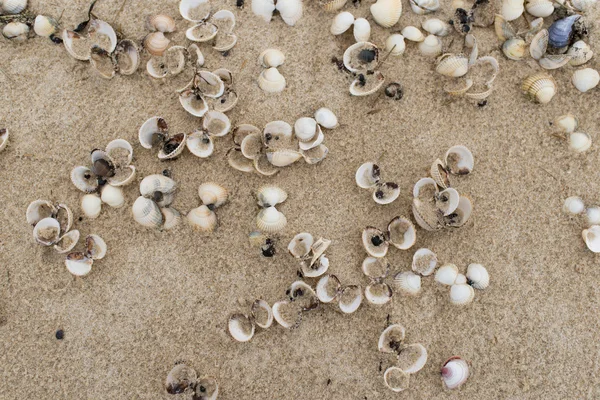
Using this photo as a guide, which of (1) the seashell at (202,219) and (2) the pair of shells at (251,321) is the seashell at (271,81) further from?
(2) the pair of shells at (251,321)

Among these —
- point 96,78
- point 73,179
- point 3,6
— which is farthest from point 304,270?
point 3,6

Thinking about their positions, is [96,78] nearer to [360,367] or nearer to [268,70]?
[268,70]

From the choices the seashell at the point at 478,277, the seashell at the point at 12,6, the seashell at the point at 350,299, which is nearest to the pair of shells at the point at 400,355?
the seashell at the point at 350,299

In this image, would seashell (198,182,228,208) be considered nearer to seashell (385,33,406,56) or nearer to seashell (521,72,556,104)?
seashell (385,33,406,56)

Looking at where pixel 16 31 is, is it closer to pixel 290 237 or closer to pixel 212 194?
pixel 212 194

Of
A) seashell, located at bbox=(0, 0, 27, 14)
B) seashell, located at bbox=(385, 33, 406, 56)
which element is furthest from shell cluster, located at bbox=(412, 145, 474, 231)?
seashell, located at bbox=(0, 0, 27, 14)
